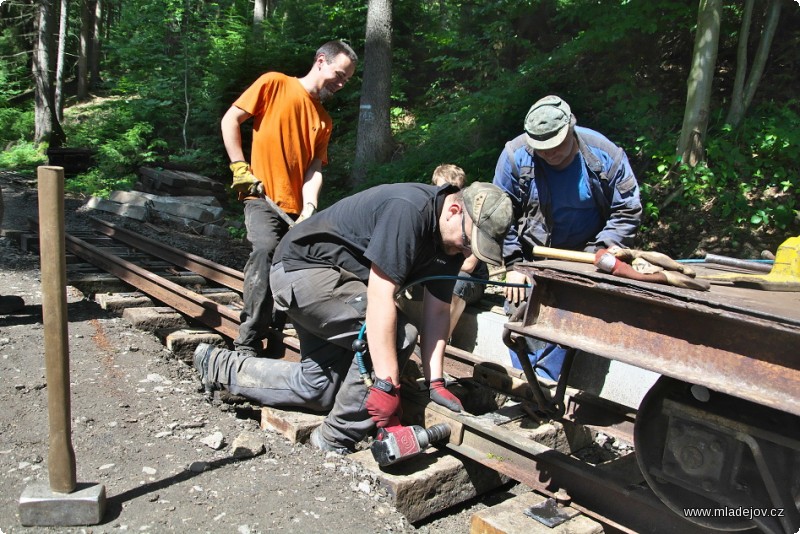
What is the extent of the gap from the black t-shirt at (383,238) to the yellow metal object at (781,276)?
1.34 meters

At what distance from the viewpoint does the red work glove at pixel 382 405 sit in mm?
3367

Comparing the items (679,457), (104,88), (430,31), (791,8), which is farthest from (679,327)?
(104,88)

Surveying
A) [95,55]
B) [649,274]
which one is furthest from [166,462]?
[95,55]

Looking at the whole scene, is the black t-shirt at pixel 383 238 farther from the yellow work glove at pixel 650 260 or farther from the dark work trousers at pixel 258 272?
the yellow work glove at pixel 650 260

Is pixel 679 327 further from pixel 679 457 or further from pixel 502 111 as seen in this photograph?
pixel 502 111

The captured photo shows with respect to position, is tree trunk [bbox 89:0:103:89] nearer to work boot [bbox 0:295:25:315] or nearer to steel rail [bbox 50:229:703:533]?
work boot [bbox 0:295:25:315]

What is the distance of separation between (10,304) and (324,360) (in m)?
3.05

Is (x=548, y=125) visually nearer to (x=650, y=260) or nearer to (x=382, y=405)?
(x=650, y=260)

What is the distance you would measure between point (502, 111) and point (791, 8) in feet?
12.9

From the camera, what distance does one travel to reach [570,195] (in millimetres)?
4352

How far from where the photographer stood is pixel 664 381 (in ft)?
8.95

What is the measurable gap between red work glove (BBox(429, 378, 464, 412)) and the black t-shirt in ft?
1.61

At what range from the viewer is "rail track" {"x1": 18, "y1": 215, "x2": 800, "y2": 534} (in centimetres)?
229

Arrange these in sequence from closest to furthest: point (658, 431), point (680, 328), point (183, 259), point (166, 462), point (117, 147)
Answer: point (680, 328)
point (658, 431)
point (166, 462)
point (183, 259)
point (117, 147)
